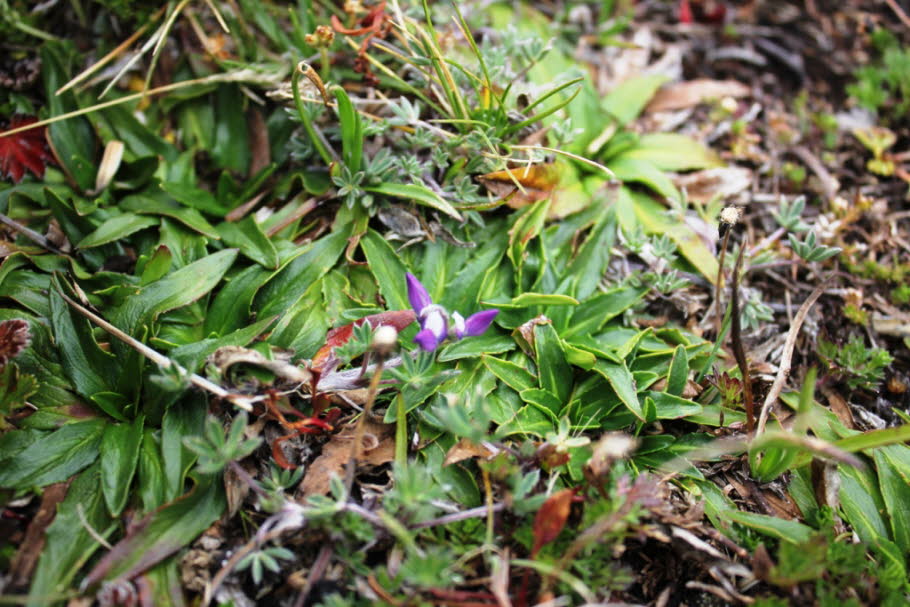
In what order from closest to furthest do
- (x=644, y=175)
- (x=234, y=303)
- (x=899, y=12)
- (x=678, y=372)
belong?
(x=678, y=372), (x=234, y=303), (x=644, y=175), (x=899, y=12)

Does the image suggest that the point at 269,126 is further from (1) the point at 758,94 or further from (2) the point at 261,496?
(1) the point at 758,94

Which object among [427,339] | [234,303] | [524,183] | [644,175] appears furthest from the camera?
[644,175]

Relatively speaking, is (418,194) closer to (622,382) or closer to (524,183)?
(524,183)

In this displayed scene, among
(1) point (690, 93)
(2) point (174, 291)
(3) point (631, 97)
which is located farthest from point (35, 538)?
(1) point (690, 93)

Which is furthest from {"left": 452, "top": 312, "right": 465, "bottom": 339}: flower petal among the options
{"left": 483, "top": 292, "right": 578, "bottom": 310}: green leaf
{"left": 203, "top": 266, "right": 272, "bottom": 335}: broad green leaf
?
{"left": 203, "top": 266, "right": 272, "bottom": 335}: broad green leaf

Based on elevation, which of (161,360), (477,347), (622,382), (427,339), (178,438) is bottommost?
(622,382)

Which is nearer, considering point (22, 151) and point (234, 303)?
point (234, 303)
